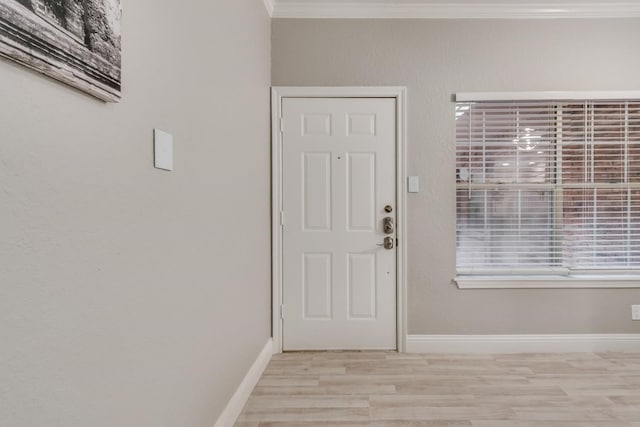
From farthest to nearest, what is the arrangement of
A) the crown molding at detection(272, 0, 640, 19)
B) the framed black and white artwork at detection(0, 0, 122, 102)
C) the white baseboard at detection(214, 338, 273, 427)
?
the crown molding at detection(272, 0, 640, 19), the white baseboard at detection(214, 338, 273, 427), the framed black and white artwork at detection(0, 0, 122, 102)

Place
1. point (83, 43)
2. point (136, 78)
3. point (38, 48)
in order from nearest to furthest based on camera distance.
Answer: point (38, 48) < point (83, 43) < point (136, 78)

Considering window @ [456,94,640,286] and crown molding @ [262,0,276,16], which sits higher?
crown molding @ [262,0,276,16]

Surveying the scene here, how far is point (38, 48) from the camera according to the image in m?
0.70

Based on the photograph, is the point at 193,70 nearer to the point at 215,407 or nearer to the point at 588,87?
the point at 215,407

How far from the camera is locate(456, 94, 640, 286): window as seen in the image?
283 cm

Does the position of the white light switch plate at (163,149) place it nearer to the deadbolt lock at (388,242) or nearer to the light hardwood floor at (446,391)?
the light hardwood floor at (446,391)

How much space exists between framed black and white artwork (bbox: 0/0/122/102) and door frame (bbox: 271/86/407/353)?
187cm

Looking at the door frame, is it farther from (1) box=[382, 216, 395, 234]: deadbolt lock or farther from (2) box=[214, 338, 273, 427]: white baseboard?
(2) box=[214, 338, 273, 427]: white baseboard

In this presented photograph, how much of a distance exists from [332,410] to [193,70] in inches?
72.8

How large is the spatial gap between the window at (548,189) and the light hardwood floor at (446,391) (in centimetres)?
67

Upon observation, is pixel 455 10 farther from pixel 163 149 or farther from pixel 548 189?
pixel 163 149

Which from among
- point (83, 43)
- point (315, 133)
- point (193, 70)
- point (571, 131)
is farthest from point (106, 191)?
point (571, 131)

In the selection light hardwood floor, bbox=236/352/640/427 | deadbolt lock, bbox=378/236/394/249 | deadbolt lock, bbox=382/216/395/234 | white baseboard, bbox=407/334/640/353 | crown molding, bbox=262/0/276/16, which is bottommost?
light hardwood floor, bbox=236/352/640/427

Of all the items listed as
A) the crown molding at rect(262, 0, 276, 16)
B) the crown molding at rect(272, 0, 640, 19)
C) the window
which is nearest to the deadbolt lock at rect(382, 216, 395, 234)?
the window
